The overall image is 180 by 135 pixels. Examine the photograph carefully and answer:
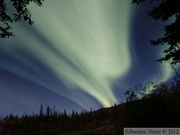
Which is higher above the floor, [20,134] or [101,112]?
[101,112]

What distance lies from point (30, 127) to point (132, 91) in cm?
16395

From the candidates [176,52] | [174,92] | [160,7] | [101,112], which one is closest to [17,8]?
[160,7]

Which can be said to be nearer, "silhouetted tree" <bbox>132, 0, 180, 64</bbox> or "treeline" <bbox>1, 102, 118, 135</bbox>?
"silhouetted tree" <bbox>132, 0, 180, 64</bbox>

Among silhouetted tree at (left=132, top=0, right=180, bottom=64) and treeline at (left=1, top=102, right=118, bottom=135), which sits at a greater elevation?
treeline at (left=1, top=102, right=118, bottom=135)

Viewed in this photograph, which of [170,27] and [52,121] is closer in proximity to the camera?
[170,27]

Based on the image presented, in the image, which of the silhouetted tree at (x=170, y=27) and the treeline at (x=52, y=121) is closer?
the silhouetted tree at (x=170, y=27)

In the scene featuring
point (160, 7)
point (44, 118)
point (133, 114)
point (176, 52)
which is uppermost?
point (44, 118)

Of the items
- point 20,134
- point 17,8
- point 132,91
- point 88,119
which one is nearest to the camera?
point 17,8

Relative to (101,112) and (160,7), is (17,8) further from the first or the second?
(101,112)

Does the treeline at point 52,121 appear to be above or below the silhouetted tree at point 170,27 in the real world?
above

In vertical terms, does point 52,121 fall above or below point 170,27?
above

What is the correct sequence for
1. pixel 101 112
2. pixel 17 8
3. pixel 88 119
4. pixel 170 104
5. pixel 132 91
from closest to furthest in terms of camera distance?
pixel 17 8
pixel 170 104
pixel 132 91
pixel 88 119
pixel 101 112

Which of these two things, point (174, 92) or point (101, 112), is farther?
point (101, 112)

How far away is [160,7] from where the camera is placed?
13.5 metres
